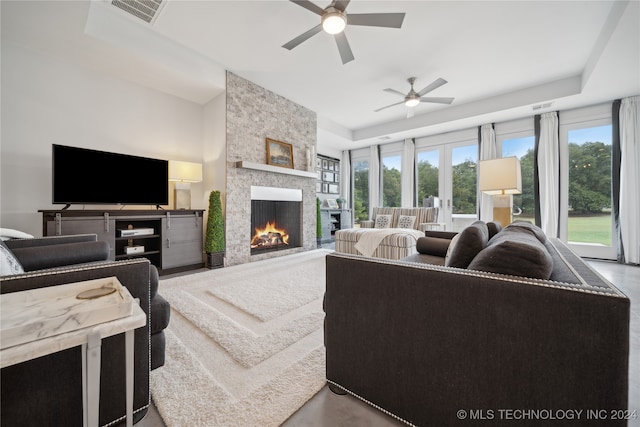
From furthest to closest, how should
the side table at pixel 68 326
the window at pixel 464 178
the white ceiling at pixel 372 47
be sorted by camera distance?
1. the window at pixel 464 178
2. the white ceiling at pixel 372 47
3. the side table at pixel 68 326

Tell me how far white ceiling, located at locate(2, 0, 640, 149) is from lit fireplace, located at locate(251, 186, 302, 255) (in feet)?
6.02

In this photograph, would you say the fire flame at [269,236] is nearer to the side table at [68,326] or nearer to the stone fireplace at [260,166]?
the stone fireplace at [260,166]

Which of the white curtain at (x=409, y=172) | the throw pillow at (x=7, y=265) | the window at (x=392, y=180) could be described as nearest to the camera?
the throw pillow at (x=7, y=265)

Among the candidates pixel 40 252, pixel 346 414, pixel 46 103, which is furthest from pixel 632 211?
pixel 46 103

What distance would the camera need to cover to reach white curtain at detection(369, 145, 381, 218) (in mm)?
7109

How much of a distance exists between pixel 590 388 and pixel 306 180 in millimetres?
4894

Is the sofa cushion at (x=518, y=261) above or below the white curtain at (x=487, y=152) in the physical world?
below

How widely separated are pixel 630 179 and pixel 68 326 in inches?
255

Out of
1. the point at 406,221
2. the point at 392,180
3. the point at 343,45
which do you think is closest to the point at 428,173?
the point at 392,180

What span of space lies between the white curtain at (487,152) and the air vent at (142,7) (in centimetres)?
584

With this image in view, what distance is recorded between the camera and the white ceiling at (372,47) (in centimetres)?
261

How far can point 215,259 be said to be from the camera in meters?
3.80

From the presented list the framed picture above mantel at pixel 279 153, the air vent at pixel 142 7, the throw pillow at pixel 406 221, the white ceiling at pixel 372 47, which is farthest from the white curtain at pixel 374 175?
the air vent at pixel 142 7

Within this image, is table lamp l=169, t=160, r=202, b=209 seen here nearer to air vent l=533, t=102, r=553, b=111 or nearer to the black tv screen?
the black tv screen
